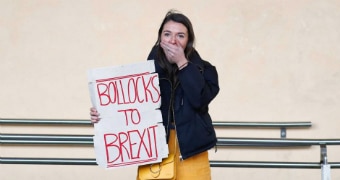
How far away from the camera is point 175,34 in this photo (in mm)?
3404

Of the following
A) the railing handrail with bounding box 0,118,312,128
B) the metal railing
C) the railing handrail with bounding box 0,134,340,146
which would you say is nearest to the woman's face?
the metal railing

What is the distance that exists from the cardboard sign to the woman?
42mm

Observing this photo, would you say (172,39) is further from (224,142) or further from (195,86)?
(224,142)

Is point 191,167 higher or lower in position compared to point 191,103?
lower

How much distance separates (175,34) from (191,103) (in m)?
0.33

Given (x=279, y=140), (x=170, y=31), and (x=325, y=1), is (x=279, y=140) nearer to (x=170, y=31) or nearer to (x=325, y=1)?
(x=325, y=1)

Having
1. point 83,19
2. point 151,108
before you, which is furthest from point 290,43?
point 151,108

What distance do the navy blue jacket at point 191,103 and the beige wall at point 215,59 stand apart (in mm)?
2448

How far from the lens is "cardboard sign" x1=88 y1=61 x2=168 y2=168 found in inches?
135

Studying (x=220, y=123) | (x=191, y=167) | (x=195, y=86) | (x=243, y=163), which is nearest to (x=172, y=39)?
(x=195, y=86)

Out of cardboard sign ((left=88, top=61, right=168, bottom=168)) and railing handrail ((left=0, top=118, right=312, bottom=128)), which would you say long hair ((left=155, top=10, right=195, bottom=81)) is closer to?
cardboard sign ((left=88, top=61, right=168, bottom=168))

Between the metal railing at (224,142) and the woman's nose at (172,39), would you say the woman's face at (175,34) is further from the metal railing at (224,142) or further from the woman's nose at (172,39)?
the metal railing at (224,142)

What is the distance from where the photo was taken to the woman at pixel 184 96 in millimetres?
3334

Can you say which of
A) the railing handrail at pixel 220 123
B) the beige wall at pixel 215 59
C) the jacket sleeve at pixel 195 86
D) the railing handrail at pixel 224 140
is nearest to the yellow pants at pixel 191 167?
the jacket sleeve at pixel 195 86
